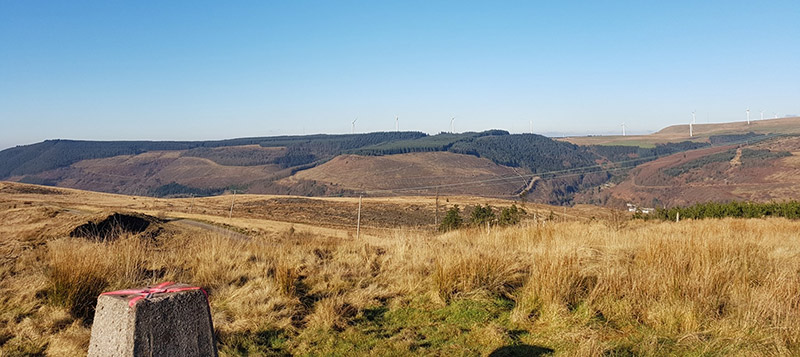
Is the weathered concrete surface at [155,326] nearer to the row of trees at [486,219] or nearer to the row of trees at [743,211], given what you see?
the row of trees at [486,219]

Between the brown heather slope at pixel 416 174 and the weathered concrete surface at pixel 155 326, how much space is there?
423 feet

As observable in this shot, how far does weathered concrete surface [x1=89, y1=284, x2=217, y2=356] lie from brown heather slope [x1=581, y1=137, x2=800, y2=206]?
4353 inches

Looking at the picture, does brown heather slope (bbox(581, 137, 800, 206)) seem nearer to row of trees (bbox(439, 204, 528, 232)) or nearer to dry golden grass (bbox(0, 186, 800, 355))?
row of trees (bbox(439, 204, 528, 232))

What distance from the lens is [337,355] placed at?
5.04 meters

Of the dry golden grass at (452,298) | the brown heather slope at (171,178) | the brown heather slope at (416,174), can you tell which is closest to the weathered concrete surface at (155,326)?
the dry golden grass at (452,298)

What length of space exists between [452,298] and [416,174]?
152 meters

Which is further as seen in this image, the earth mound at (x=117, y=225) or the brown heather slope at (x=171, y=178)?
the brown heather slope at (x=171, y=178)

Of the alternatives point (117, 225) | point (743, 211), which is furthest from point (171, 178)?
point (743, 211)

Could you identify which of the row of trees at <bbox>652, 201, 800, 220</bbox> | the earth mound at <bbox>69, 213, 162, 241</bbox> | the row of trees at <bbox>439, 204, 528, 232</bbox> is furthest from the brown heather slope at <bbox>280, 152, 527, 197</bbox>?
the earth mound at <bbox>69, 213, 162, 241</bbox>

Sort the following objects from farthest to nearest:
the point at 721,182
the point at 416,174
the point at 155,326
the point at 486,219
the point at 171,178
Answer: the point at 171,178
the point at 416,174
the point at 721,182
the point at 486,219
the point at 155,326

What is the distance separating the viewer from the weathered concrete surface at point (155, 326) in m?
2.57

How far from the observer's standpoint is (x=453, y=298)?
22.0ft

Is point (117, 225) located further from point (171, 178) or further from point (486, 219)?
point (171, 178)

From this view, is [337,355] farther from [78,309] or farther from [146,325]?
[78,309]
